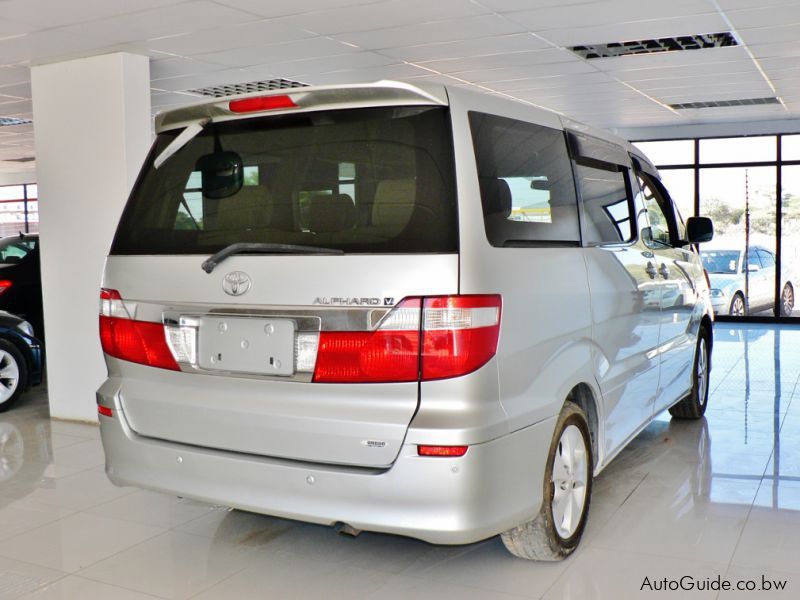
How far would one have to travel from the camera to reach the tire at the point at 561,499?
2854mm

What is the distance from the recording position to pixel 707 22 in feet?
18.7

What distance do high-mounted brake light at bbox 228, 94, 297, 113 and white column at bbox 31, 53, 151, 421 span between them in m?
3.26

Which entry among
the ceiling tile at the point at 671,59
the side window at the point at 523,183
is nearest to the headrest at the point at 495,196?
the side window at the point at 523,183

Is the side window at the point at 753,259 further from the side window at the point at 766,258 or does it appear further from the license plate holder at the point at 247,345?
the license plate holder at the point at 247,345

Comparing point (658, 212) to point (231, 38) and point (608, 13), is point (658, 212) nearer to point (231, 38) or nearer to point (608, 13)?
point (608, 13)

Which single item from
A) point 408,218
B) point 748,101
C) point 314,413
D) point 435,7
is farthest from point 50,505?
point 748,101

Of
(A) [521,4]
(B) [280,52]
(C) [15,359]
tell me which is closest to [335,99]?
(A) [521,4]

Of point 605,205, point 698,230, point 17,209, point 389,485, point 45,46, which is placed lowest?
point 389,485

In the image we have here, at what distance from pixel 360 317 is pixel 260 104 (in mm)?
803

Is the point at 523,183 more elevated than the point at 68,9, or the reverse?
the point at 68,9

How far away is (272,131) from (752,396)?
4.82 m

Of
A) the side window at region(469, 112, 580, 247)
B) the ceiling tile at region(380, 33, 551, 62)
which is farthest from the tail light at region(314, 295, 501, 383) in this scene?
the ceiling tile at region(380, 33, 551, 62)

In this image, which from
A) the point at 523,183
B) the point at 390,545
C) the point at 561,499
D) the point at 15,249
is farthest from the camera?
the point at 15,249

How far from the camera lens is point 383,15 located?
5.29 metres
